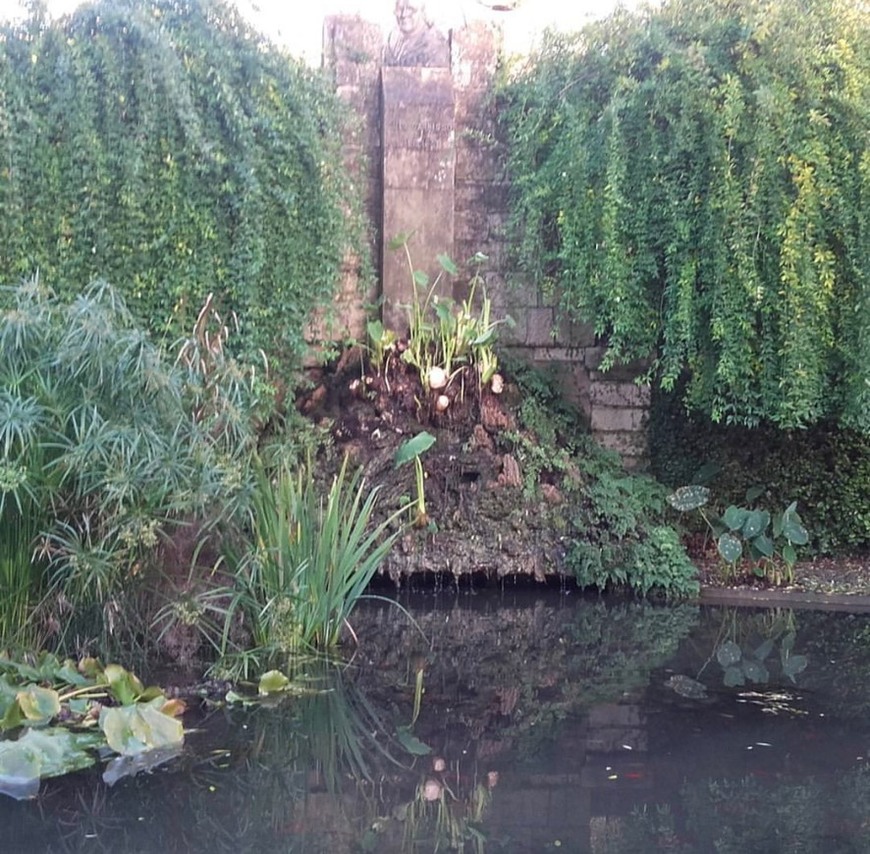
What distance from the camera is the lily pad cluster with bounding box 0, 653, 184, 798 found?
9.90 feet

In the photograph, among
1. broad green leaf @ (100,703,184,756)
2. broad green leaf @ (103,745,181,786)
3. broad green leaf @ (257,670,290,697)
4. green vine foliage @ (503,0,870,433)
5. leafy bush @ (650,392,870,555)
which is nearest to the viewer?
broad green leaf @ (103,745,181,786)

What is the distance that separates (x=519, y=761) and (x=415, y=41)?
5502 mm

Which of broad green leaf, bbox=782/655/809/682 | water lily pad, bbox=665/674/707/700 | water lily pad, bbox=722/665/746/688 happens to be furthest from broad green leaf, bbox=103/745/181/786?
broad green leaf, bbox=782/655/809/682

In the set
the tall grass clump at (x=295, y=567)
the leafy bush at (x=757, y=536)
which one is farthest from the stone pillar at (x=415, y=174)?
the tall grass clump at (x=295, y=567)

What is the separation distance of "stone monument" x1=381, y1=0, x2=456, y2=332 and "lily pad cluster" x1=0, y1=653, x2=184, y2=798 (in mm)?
3903

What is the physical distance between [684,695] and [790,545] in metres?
2.57

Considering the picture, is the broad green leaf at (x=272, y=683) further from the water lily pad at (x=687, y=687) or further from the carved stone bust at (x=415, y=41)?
the carved stone bust at (x=415, y=41)

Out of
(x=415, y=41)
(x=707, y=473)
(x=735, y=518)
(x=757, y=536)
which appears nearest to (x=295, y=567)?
(x=735, y=518)

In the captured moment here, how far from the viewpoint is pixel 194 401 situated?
4.12 meters

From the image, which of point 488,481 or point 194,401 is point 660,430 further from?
point 194,401

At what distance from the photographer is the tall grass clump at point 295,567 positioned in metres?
4.17

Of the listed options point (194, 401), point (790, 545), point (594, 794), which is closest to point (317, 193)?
point (194, 401)

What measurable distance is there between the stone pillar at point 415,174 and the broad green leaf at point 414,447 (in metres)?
1.39

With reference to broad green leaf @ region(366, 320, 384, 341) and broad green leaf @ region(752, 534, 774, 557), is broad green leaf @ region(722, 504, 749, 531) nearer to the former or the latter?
broad green leaf @ region(752, 534, 774, 557)
